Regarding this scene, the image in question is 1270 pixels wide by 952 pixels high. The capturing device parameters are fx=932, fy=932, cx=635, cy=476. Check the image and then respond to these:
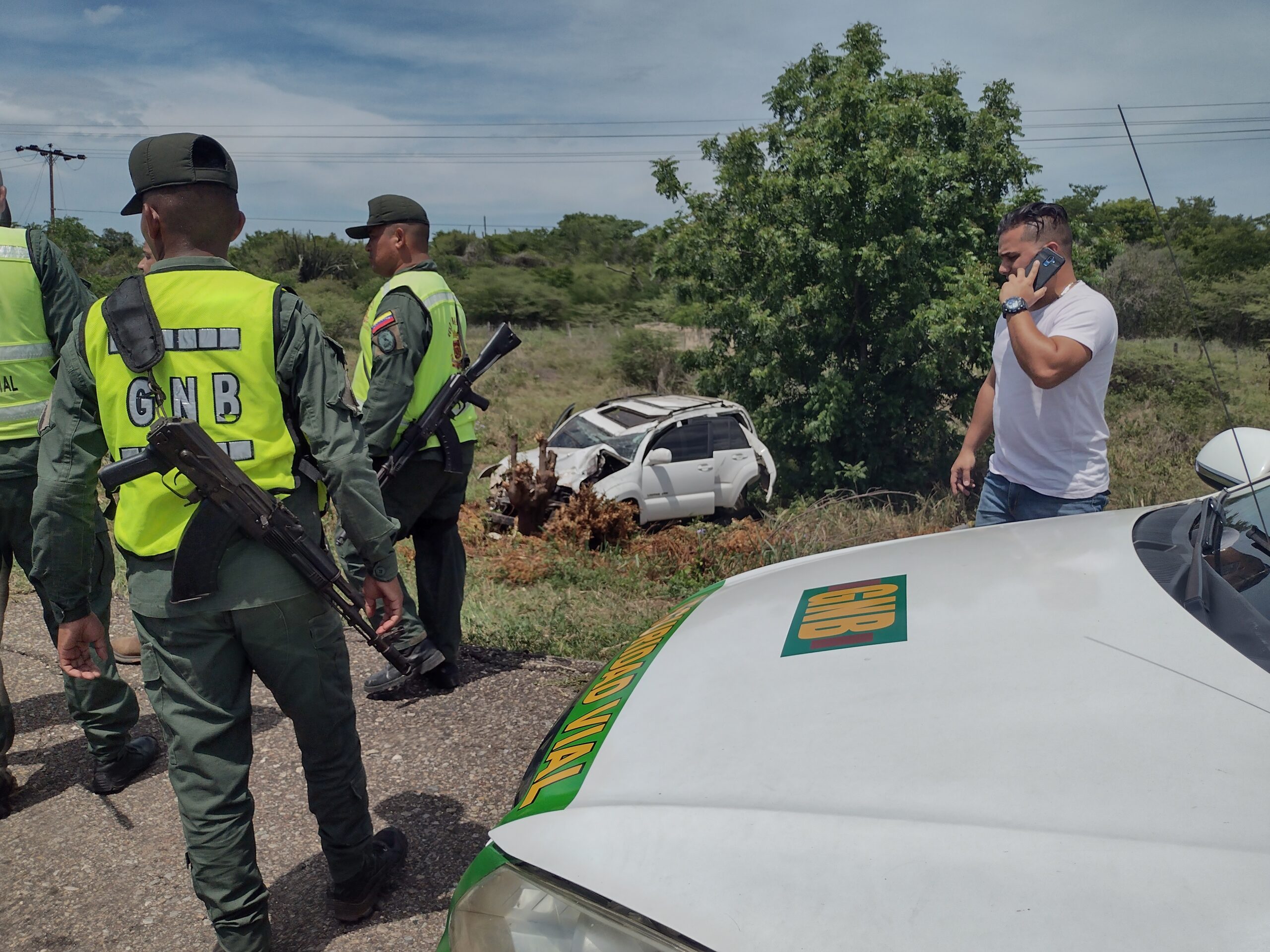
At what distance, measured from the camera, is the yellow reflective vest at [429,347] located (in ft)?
12.3

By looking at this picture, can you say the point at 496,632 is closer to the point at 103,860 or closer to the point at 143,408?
the point at 103,860

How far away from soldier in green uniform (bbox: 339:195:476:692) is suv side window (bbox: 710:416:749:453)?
640cm

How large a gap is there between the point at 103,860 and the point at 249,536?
1.36m

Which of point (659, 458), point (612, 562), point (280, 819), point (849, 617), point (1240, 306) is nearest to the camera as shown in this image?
point (849, 617)

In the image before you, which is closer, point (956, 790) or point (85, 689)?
point (956, 790)

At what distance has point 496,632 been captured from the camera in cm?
468

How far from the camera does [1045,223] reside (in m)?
3.19

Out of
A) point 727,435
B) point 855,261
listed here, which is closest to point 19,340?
point 727,435

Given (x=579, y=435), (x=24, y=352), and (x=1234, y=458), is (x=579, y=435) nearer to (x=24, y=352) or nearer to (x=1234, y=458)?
(x=24, y=352)

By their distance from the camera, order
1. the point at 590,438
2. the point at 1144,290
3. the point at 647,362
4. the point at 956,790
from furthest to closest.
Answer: the point at 647,362, the point at 1144,290, the point at 590,438, the point at 956,790

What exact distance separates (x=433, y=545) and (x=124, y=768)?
1398 millimetres

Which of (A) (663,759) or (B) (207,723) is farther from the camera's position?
(B) (207,723)

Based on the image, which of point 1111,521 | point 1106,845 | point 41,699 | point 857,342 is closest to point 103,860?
point 41,699

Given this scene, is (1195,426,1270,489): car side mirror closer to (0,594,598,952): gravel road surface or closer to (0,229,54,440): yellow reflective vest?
(0,594,598,952): gravel road surface
